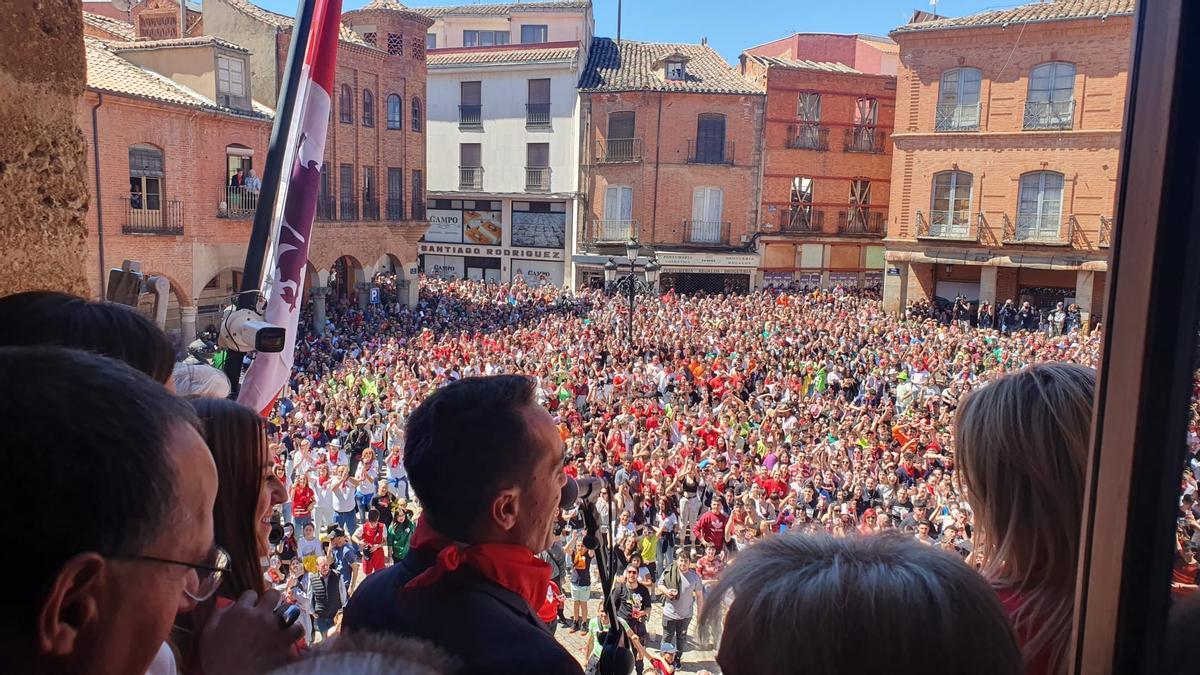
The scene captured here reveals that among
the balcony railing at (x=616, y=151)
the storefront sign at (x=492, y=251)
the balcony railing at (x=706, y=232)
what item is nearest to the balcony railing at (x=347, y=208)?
the storefront sign at (x=492, y=251)

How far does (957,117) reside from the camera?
21219mm

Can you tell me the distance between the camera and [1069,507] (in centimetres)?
138

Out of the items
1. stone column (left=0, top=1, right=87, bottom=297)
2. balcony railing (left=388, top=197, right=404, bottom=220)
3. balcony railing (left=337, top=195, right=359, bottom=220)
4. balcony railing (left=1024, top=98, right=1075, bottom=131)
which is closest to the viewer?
stone column (left=0, top=1, right=87, bottom=297)

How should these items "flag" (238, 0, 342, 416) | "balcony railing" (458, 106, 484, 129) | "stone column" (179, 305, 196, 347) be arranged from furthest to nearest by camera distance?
"balcony railing" (458, 106, 484, 129)
"stone column" (179, 305, 196, 347)
"flag" (238, 0, 342, 416)

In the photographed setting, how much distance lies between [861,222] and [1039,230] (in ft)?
22.8

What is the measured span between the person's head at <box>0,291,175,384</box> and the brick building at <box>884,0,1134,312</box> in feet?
67.9

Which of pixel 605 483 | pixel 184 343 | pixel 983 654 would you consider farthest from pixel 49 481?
pixel 184 343

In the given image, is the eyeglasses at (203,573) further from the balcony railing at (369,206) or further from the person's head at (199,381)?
the balcony railing at (369,206)

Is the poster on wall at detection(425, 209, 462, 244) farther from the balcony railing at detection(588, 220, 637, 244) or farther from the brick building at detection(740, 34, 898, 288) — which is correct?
the brick building at detection(740, 34, 898, 288)

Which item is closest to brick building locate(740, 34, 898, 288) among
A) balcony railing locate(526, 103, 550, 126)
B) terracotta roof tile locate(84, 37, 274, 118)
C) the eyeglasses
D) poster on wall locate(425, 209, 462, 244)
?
balcony railing locate(526, 103, 550, 126)

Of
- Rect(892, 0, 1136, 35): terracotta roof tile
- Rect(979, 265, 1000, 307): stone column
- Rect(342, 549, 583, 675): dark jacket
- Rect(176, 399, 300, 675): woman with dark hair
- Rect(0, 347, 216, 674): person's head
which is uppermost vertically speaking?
Rect(892, 0, 1136, 35): terracotta roof tile

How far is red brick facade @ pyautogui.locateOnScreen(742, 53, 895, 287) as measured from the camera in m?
26.6

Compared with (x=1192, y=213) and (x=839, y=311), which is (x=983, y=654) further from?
(x=839, y=311)

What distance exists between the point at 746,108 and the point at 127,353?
26.1 metres
